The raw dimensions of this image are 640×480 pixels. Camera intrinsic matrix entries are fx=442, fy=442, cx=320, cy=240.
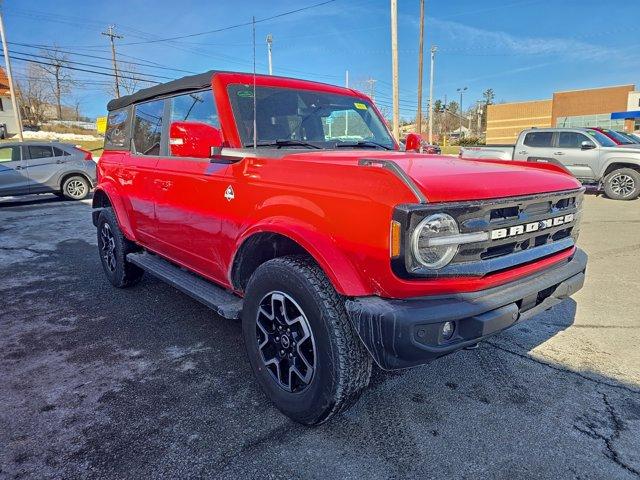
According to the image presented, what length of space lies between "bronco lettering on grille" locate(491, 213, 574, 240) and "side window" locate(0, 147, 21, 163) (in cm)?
1324

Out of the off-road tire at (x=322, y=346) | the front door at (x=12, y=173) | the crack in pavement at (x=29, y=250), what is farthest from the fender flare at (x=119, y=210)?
the front door at (x=12, y=173)

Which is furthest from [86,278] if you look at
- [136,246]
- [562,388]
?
[562,388]

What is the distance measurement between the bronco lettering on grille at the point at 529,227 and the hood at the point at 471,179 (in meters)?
0.17

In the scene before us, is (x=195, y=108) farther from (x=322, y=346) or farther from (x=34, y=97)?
(x=34, y=97)

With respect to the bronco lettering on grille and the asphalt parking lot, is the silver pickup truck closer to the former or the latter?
the asphalt parking lot

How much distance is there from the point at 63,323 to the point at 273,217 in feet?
8.93

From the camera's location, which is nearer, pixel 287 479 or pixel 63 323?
pixel 287 479

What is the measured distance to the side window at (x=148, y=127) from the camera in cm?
397

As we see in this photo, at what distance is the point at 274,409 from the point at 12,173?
12210mm

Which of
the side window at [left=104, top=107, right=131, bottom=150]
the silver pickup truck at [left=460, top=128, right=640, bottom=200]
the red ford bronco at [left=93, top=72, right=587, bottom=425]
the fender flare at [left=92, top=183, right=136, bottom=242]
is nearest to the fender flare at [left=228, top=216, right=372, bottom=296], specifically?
the red ford bronco at [left=93, top=72, right=587, bottom=425]

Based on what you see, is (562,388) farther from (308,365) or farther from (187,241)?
(187,241)

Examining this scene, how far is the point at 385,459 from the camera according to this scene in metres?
2.21

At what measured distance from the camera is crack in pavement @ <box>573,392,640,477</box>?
2146mm

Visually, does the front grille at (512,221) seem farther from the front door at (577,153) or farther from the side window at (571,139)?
the side window at (571,139)
